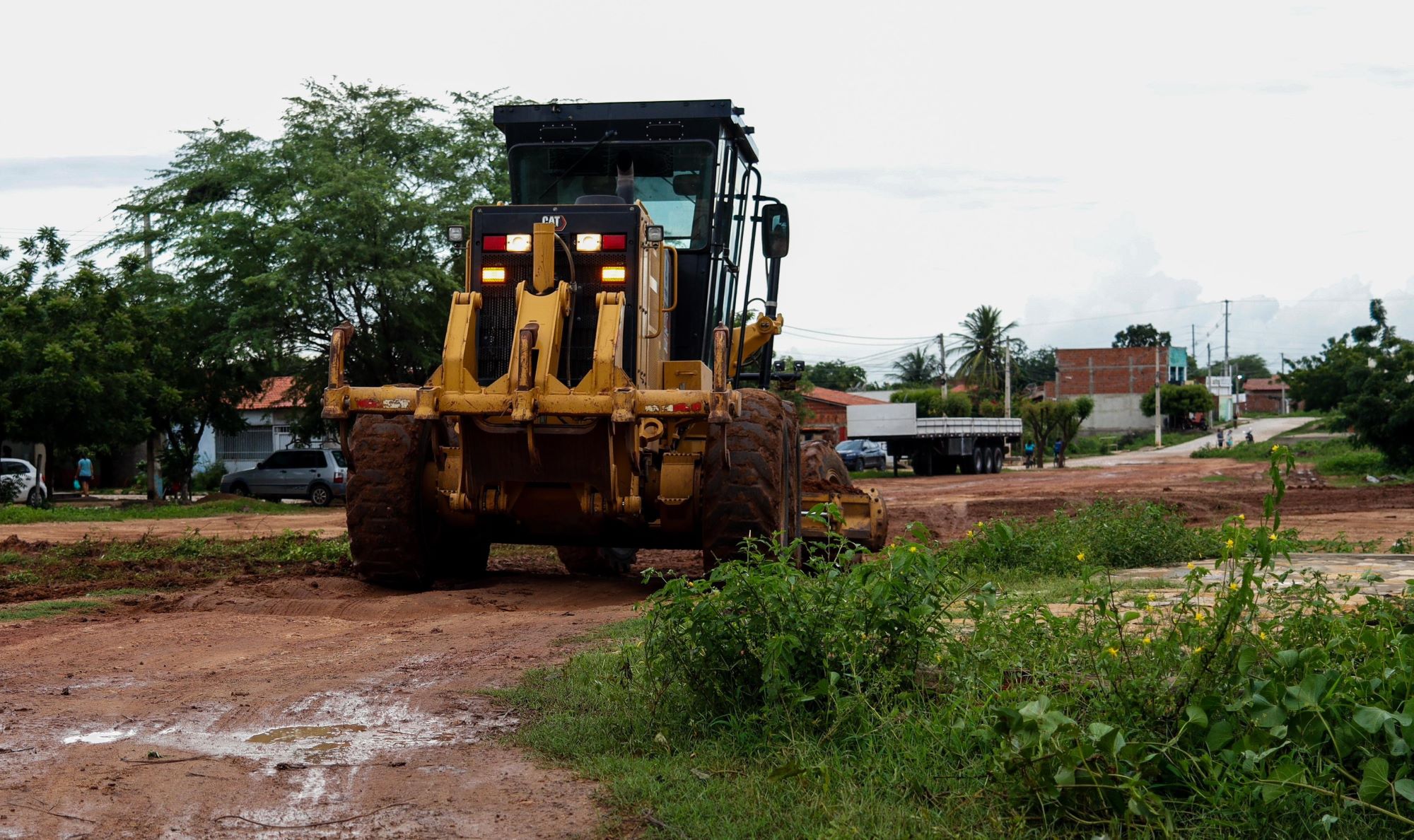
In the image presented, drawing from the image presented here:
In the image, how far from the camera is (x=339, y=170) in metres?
30.1

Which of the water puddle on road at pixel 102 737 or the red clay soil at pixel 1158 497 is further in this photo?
the red clay soil at pixel 1158 497

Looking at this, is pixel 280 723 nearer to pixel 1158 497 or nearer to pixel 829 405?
pixel 1158 497

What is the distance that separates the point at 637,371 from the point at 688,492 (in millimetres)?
1101

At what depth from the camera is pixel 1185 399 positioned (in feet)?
303

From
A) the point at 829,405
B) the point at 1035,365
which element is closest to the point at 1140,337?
the point at 1035,365

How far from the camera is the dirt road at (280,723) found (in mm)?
4914

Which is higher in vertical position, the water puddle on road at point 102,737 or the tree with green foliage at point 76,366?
the tree with green foliage at point 76,366

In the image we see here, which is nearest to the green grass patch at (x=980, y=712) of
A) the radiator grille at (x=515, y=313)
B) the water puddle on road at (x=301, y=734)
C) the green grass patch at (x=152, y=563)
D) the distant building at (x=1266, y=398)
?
the water puddle on road at (x=301, y=734)

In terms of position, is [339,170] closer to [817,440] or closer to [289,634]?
[817,440]

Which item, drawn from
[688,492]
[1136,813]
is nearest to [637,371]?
[688,492]

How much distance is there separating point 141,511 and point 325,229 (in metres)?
7.29

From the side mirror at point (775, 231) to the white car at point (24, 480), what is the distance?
897 inches

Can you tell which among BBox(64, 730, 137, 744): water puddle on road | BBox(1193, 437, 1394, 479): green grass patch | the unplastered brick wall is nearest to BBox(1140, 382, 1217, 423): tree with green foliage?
the unplastered brick wall

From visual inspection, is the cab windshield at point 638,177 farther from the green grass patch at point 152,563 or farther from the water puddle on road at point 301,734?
the water puddle on road at point 301,734
